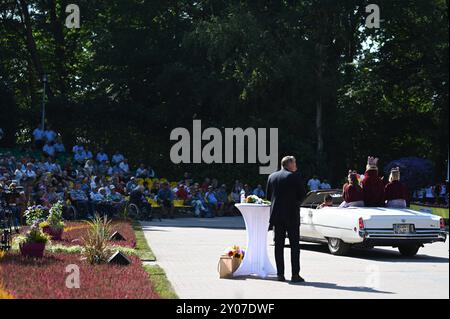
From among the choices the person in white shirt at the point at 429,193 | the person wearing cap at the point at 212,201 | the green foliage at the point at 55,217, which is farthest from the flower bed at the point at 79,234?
the person in white shirt at the point at 429,193

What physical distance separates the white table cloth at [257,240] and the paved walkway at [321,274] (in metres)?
0.37

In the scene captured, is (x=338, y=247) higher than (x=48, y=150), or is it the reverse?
(x=48, y=150)

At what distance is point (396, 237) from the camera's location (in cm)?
1808

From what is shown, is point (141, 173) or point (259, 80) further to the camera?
point (259, 80)

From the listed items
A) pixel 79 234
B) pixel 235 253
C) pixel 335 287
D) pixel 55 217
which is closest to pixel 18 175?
pixel 79 234

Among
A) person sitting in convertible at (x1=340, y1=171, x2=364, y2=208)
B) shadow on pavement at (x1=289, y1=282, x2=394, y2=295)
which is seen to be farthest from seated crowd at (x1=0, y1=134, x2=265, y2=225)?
shadow on pavement at (x1=289, y1=282, x2=394, y2=295)

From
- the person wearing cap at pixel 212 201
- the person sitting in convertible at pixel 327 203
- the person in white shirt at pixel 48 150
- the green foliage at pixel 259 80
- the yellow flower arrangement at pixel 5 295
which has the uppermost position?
the green foliage at pixel 259 80

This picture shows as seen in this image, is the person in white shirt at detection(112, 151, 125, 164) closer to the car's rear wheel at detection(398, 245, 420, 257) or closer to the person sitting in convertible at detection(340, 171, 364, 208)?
the person sitting in convertible at detection(340, 171, 364, 208)

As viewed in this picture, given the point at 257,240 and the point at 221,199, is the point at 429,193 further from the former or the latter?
the point at 257,240

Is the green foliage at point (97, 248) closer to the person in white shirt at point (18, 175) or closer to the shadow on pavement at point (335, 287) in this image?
the shadow on pavement at point (335, 287)

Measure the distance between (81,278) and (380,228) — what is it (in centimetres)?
728

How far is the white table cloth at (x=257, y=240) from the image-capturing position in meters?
14.6

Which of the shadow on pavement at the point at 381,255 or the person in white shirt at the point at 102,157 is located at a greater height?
the person in white shirt at the point at 102,157
